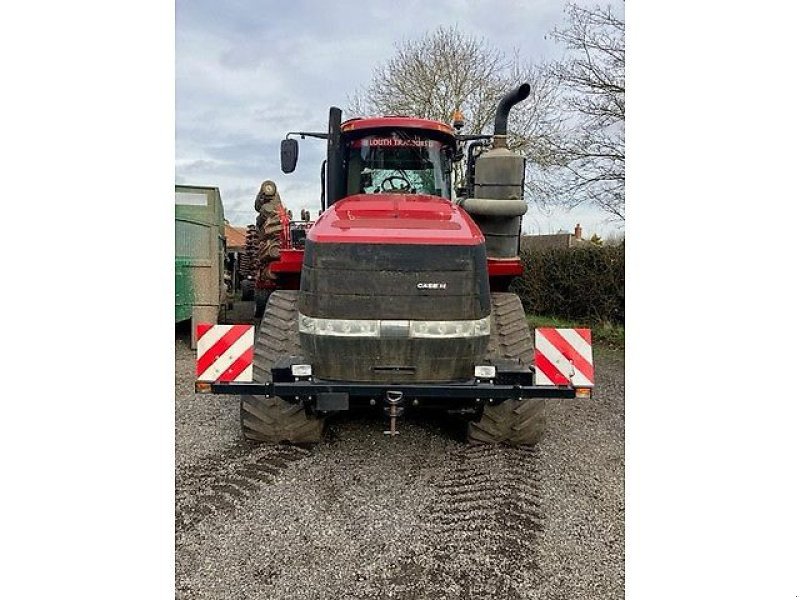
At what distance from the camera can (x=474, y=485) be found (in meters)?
3.65

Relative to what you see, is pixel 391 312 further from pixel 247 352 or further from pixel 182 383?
pixel 182 383

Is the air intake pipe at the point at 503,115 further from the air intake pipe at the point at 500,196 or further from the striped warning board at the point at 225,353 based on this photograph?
the striped warning board at the point at 225,353

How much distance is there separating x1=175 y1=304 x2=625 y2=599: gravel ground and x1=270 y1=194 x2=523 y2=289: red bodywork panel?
4.69 feet

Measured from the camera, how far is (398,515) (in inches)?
130

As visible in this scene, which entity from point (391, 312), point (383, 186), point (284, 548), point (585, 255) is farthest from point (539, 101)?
point (284, 548)

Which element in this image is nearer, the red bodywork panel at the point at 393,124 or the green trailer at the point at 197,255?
the red bodywork panel at the point at 393,124

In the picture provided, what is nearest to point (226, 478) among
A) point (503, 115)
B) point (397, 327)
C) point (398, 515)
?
point (398, 515)

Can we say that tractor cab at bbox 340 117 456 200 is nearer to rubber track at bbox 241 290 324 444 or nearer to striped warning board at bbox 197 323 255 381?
rubber track at bbox 241 290 324 444

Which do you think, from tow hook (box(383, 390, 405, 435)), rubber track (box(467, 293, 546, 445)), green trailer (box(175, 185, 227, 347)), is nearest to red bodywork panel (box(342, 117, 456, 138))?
rubber track (box(467, 293, 546, 445))

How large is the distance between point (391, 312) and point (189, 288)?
16.6ft

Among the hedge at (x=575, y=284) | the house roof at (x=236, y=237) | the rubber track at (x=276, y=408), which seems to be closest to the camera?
the rubber track at (x=276, y=408)

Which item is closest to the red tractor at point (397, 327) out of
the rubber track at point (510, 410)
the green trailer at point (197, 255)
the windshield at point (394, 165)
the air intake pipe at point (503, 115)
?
the rubber track at point (510, 410)

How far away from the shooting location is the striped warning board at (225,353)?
339 cm

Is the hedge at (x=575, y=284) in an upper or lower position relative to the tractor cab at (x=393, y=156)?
lower
